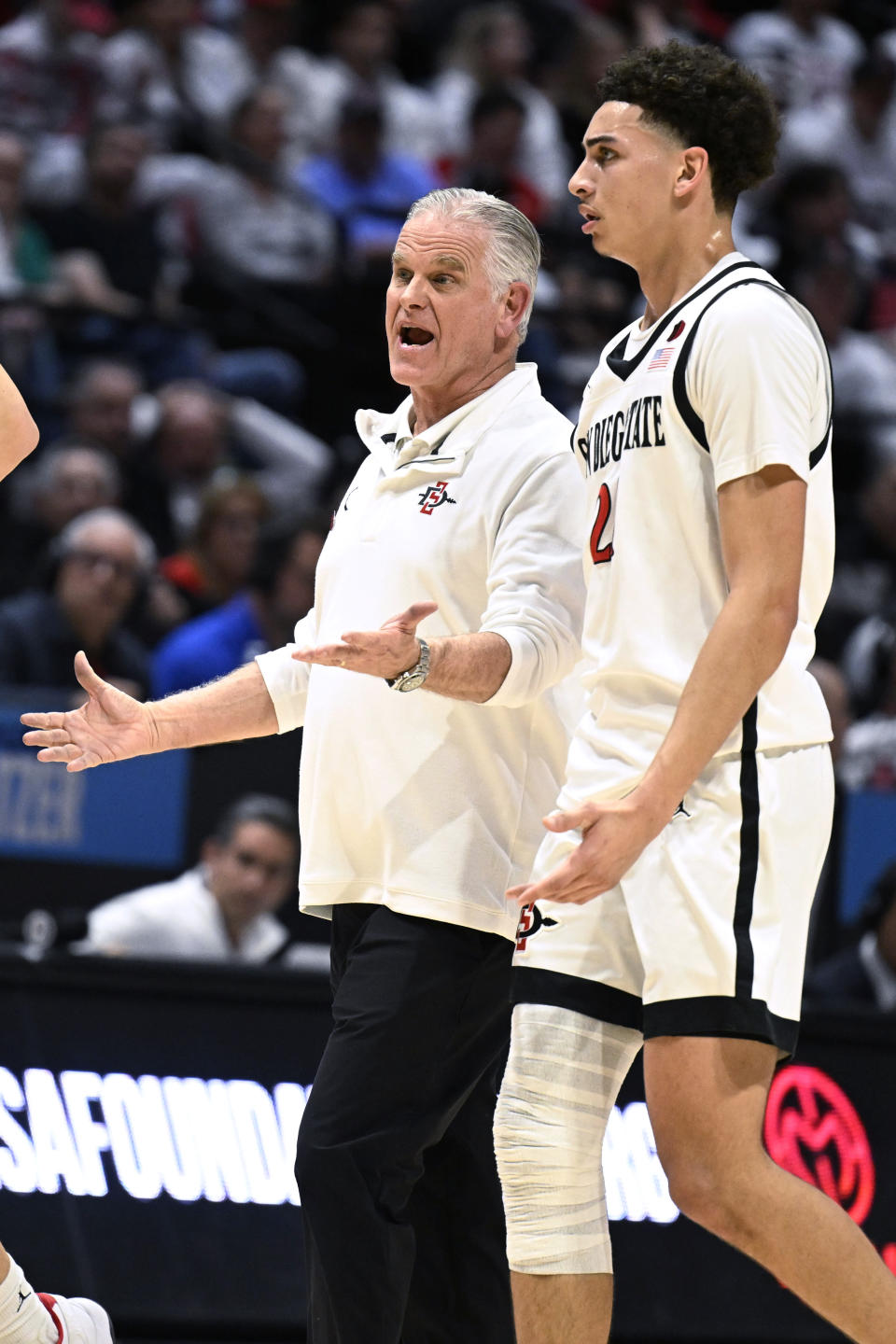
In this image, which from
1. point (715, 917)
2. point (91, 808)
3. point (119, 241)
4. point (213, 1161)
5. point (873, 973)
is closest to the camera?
point (715, 917)

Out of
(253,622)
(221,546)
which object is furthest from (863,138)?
(253,622)

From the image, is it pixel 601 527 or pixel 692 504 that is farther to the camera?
pixel 601 527

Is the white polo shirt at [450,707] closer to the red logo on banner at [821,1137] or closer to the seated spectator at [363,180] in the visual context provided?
the red logo on banner at [821,1137]

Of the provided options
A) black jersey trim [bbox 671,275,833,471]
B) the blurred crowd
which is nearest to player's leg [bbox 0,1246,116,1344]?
black jersey trim [bbox 671,275,833,471]

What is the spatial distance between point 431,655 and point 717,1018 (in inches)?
27.5

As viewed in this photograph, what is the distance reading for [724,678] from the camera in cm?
264

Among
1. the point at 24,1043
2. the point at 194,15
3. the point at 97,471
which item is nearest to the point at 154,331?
the point at 97,471

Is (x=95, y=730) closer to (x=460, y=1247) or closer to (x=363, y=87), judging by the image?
(x=460, y=1247)

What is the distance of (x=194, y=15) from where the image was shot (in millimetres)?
10492

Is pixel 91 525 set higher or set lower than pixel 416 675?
higher

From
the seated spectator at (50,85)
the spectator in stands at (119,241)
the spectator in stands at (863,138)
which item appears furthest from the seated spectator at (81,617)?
the spectator in stands at (863,138)

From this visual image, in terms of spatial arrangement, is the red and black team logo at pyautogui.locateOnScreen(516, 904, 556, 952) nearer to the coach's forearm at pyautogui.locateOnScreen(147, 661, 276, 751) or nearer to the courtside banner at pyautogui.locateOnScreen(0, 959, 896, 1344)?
the coach's forearm at pyautogui.locateOnScreen(147, 661, 276, 751)

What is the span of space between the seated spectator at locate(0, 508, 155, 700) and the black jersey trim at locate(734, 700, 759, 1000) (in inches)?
157

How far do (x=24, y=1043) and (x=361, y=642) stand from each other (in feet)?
8.19
